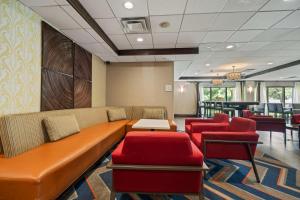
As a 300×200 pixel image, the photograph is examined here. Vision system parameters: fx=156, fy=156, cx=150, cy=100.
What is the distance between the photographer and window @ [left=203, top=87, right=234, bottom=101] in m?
11.3

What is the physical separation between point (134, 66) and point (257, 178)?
4.48 meters

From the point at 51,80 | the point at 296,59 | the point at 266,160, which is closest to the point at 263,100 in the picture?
the point at 296,59

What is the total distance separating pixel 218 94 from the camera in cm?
1139

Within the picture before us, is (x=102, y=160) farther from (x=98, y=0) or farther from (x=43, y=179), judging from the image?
(x=98, y=0)

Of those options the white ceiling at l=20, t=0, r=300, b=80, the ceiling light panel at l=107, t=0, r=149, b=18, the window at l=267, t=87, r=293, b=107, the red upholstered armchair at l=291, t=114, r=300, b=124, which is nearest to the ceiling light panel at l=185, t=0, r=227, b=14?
the white ceiling at l=20, t=0, r=300, b=80

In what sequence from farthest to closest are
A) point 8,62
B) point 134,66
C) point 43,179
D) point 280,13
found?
point 134,66 → point 280,13 → point 8,62 → point 43,179

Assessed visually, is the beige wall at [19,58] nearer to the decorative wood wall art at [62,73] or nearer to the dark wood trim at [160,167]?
the decorative wood wall art at [62,73]

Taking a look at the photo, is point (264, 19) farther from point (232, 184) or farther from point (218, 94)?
point (218, 94)

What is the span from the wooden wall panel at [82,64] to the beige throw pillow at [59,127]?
1.40 meters

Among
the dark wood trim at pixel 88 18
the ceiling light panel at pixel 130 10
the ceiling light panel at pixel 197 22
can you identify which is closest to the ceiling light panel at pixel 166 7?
the ceiling light panel at pixel 130 10

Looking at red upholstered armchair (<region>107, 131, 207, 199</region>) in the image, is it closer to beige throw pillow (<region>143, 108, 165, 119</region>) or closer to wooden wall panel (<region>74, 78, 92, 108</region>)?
wooden wall panel (<region>74, 78, 92, 108</region>)

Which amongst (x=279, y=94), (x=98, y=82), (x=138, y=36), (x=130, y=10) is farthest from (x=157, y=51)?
(x=279, y=94)

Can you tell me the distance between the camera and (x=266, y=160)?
292 cm

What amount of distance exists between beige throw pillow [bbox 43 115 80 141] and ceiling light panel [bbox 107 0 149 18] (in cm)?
193
